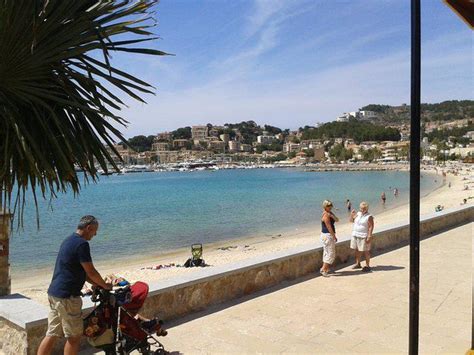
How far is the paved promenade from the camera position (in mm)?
4309

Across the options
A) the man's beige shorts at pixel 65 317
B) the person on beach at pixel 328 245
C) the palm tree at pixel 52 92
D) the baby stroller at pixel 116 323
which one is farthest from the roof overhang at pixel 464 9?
the person on beach at pixel 328 245

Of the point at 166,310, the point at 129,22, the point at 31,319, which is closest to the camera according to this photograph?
the point at 129,22

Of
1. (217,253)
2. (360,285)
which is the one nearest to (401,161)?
(217,253)

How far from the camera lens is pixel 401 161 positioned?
162125 mm

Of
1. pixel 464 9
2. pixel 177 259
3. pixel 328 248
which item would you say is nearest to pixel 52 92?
pixel 464 9

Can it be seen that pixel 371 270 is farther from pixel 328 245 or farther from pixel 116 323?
pixel 116 323

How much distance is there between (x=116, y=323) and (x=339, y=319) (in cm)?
263

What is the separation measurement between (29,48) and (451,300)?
18.4 ft

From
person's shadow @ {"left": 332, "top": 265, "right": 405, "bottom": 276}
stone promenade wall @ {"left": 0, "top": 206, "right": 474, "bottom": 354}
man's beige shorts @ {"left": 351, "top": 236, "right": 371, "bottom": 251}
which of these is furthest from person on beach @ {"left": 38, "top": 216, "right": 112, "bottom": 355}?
man's beige shorts @ {"left": 351, "top": 236, "right": 371, "bottom": 251}

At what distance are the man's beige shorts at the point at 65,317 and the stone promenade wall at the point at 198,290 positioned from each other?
1.18 ft

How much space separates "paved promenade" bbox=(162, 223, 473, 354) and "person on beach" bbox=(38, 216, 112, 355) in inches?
45.3

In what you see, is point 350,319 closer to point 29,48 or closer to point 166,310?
point 166,310

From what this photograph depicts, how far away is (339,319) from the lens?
5.01 meters

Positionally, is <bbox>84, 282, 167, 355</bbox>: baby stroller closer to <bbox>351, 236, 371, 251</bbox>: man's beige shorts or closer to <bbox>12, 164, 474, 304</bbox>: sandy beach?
<bbox>351, 236, 371, 251</bbox>: man's beige shorts
